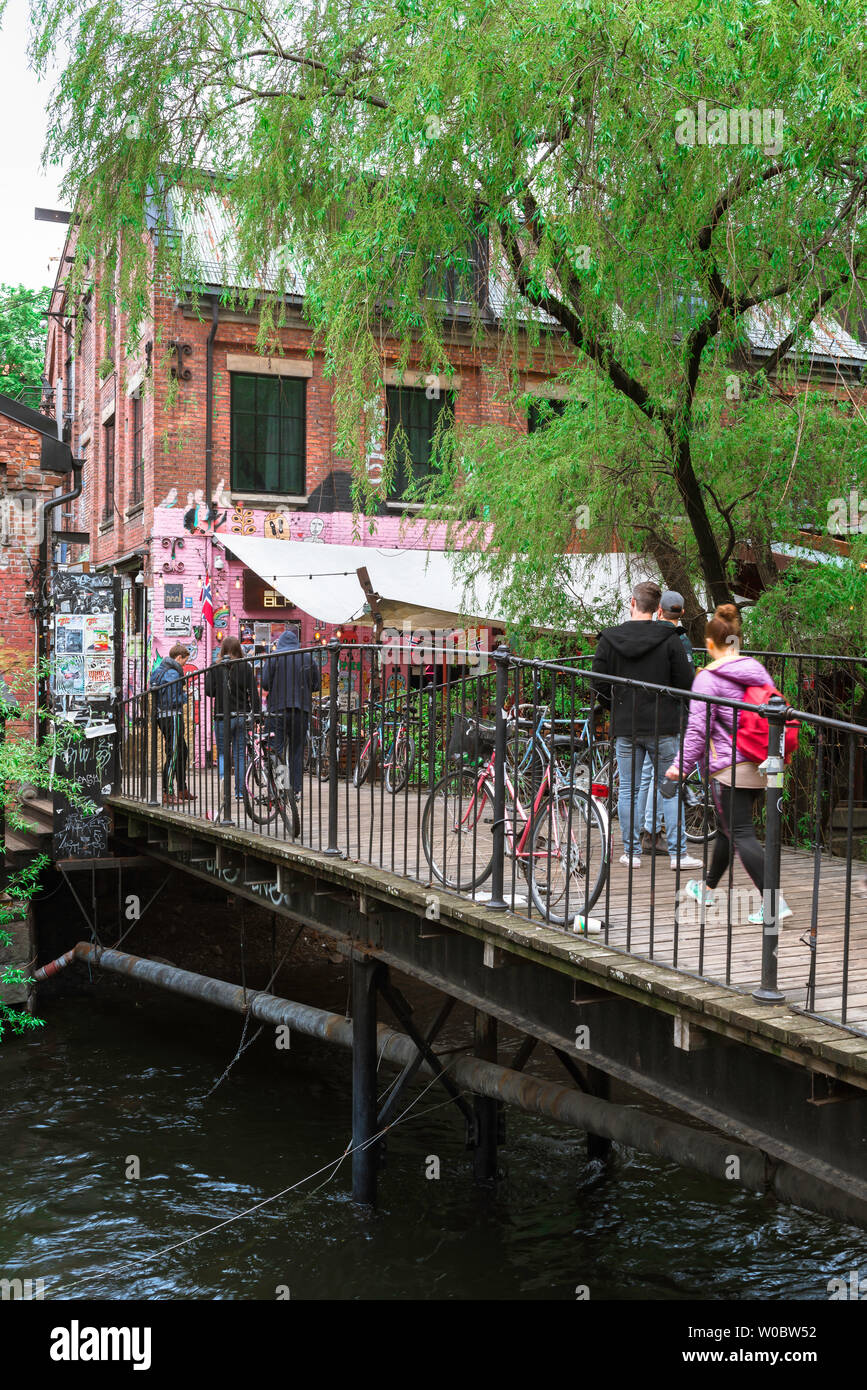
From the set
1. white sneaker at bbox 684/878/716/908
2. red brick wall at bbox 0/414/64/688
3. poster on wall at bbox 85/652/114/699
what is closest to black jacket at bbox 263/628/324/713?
white sneaker at bbox 684/878/716/908

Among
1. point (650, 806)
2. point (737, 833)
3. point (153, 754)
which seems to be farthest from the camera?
point (153, 754)

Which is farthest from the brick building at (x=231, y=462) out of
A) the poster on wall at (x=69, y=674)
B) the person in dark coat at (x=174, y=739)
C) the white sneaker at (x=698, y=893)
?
the white sneaker at (x=698, y=893)

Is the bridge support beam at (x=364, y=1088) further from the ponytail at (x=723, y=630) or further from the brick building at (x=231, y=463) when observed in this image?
the brick building at (x=231, y=463)

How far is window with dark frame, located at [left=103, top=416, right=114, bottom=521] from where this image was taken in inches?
858

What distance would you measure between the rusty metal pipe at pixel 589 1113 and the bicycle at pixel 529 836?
131cm

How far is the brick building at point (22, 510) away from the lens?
1480cm

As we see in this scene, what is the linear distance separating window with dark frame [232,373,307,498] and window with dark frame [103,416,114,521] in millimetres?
3964

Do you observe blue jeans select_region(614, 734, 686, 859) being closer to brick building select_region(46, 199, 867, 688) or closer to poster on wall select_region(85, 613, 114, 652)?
poster on wall select_region(85, 613, 114, 652)

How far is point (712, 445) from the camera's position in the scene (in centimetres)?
1032

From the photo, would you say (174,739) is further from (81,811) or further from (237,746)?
(81,811)

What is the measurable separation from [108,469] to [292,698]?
14102 mm

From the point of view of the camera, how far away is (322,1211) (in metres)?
9.00

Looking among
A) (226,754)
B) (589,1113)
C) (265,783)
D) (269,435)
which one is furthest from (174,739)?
(269,435)

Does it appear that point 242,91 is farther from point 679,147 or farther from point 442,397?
point 442,397
